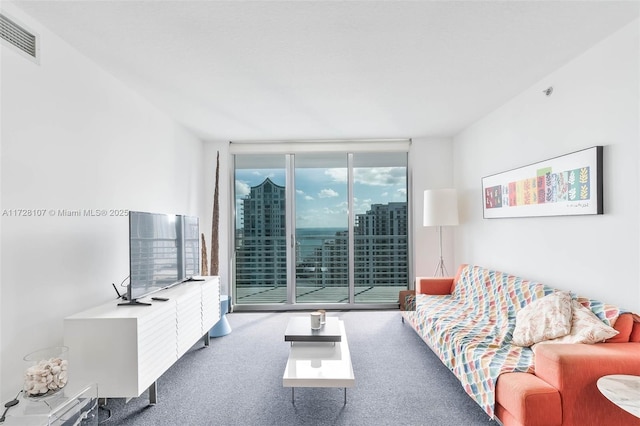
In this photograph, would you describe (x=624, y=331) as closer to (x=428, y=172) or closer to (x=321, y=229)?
(x=428, y=172)

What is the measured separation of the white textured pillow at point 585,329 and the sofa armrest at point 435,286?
5.61 feet

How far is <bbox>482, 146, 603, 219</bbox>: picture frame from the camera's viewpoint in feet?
7.73

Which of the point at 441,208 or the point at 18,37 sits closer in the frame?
the point at 18,37

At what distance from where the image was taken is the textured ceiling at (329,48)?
1.94 meters

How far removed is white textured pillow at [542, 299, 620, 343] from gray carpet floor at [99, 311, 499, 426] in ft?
2.41

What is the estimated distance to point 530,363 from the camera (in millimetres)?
2080

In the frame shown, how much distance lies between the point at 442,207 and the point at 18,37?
4144mm

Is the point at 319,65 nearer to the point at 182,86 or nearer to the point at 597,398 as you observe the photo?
the point at 182,86

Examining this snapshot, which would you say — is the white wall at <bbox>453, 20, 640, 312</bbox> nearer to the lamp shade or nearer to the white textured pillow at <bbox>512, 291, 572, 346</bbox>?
the white textured pillow at <bbox>512, 291, 572, 346</bbox>

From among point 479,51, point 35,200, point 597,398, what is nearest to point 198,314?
point 35,200

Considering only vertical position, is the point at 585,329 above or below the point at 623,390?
above

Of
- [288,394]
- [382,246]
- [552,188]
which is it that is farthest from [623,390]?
[382,246]

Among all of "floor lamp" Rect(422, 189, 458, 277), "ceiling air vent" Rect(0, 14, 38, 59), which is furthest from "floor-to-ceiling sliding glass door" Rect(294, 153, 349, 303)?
"ceiling air vent" Rect(0, 14, 38, 59)

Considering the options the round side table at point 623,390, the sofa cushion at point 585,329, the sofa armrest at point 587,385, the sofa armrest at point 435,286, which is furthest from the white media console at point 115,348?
the sofa armrest at point 435,286
